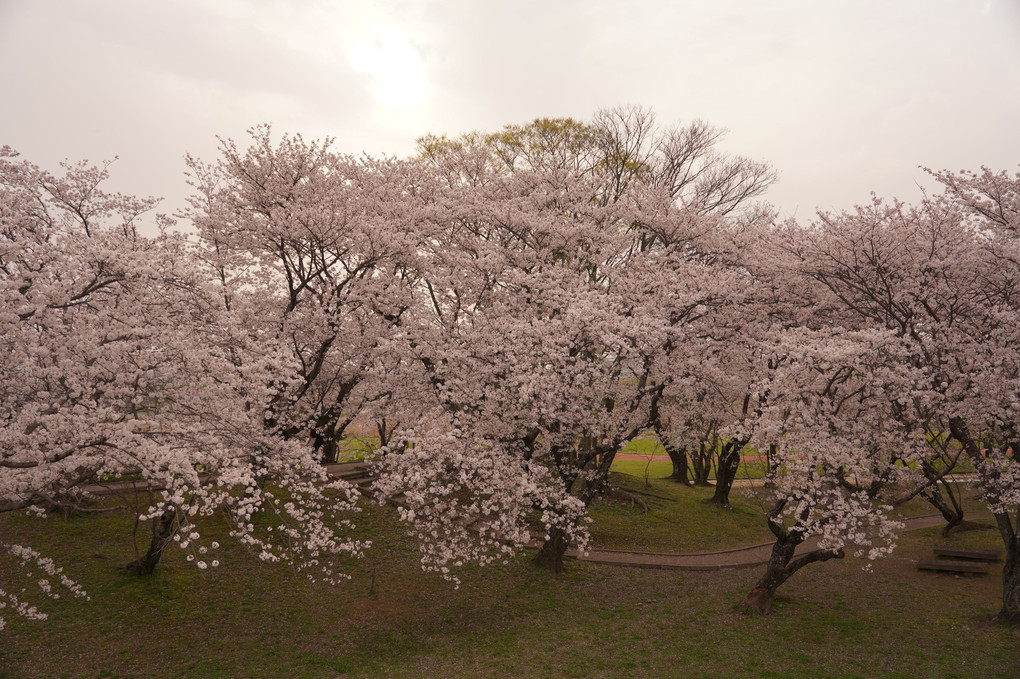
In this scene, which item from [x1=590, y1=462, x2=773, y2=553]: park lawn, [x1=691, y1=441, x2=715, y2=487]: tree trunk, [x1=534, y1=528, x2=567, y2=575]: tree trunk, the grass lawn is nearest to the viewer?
the grass lawn

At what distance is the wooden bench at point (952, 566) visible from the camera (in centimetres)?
1659

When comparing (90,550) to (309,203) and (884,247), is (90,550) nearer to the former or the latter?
(309,203)

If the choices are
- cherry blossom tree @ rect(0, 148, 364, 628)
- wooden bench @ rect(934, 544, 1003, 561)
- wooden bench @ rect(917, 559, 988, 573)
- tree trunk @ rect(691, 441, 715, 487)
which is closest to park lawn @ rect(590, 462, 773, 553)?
tree trunk @ rect(691, 441, 715, 487)

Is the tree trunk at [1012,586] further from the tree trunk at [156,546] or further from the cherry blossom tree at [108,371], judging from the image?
the tree trunk at [156,546]

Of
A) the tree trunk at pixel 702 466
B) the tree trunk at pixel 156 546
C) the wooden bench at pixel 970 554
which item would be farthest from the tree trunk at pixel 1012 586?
the tree trunk at pixel 156 546

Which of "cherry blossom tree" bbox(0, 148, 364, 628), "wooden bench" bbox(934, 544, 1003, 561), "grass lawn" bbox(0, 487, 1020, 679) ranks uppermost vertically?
"cherry blossom tree" bbox(0, 148, 364, 628)

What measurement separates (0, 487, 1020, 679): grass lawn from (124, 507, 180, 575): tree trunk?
0.35 meters

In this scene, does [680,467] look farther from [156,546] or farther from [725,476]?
[156,546]

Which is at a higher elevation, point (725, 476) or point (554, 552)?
point (725, 476)

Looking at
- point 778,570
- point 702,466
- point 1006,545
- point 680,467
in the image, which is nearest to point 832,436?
point 778,570

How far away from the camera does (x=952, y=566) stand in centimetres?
1677

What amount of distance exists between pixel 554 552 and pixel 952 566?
37.8 feet

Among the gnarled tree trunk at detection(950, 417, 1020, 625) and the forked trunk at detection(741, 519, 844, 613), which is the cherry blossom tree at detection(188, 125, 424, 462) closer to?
the forked trunk at detection(741, 519, 844, 613)

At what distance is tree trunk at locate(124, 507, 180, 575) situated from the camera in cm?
1370
